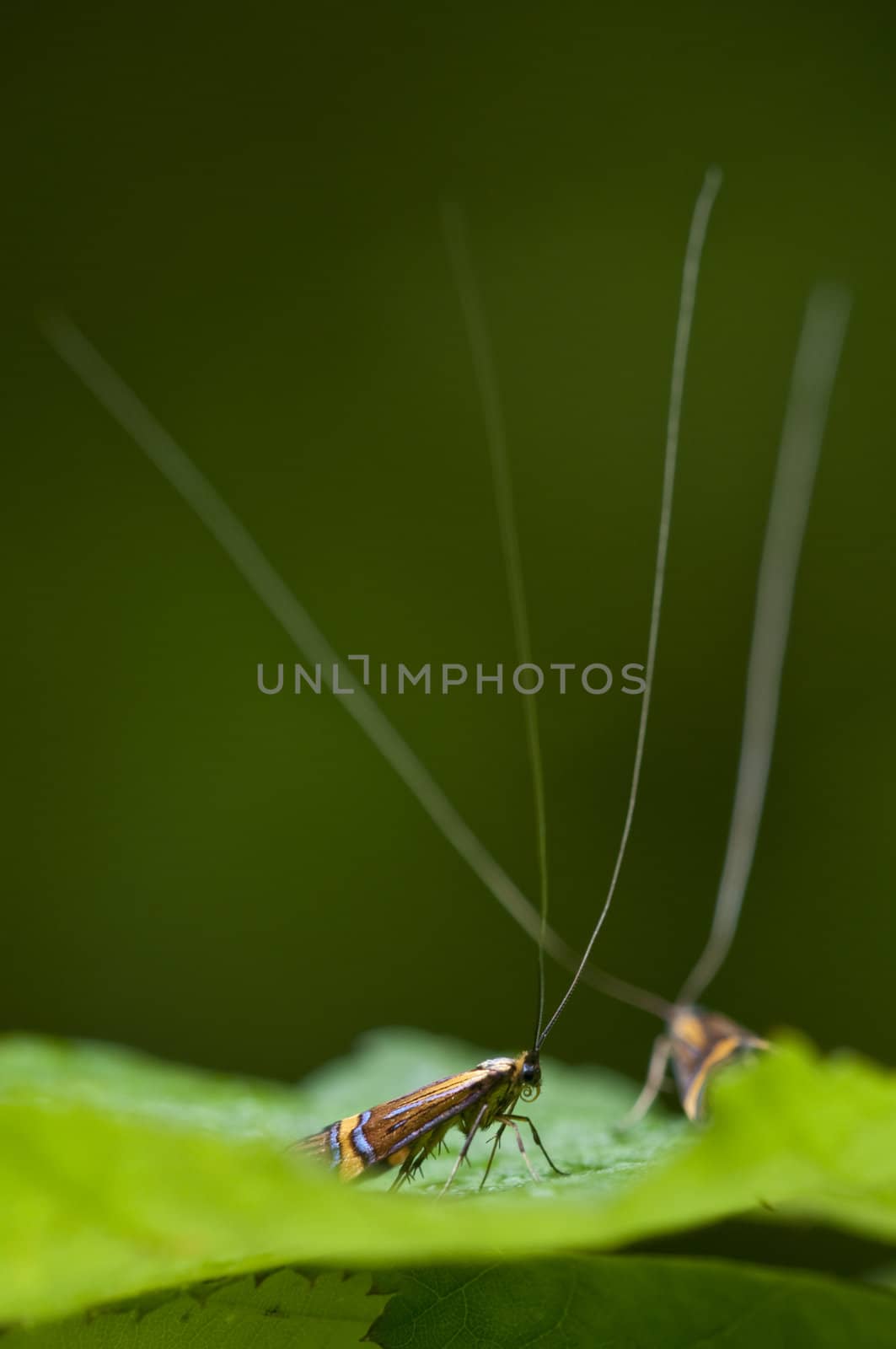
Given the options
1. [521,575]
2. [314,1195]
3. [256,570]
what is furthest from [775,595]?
[314,1195]

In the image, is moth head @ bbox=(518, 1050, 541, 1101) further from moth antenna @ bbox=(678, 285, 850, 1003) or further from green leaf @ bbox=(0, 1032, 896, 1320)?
moth antenna @ bbox=(678, 285, 850, 1003)

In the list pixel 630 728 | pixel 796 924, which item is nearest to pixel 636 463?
pixel 630 728

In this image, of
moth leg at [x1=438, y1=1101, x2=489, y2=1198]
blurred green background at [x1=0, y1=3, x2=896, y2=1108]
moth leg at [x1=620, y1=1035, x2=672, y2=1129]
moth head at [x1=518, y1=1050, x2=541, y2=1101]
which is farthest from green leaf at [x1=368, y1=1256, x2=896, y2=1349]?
blurred green background at [x1=0, y1=3, x2=896, y2=1108]

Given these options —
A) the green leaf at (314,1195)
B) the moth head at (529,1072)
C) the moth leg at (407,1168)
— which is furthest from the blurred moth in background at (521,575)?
the green leaf at (314,1195)

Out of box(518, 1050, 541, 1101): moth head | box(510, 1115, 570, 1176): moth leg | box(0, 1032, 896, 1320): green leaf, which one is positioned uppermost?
box(0, 1032, 896, 1320): green leaf

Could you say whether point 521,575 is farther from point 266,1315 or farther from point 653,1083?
point 266,1315

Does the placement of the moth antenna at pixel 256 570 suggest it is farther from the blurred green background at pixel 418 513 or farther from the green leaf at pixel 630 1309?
the green leaf at pixel 630 1309
